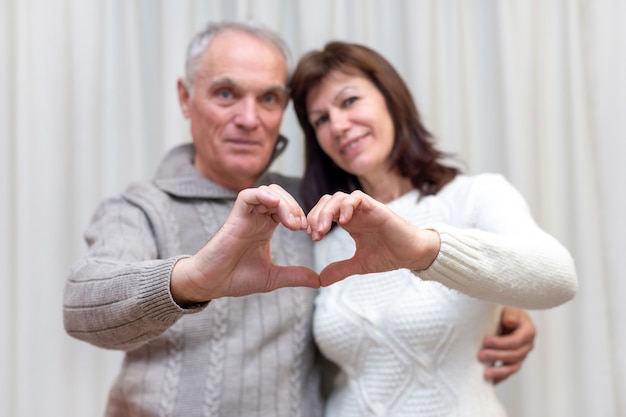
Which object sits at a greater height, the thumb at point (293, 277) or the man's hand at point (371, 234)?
the man's hand at point (371, 234)

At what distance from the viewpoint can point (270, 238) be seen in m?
0.99

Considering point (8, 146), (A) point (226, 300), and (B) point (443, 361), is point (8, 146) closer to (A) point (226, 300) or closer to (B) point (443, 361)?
(A) point (226, 300)

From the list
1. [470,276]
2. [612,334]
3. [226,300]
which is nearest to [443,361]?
[470,276]

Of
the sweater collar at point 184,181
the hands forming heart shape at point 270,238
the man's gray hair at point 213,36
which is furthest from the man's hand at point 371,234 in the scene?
the man's gray hair at point 213,36

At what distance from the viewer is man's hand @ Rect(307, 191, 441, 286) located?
0.89m

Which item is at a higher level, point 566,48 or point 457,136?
point 566,48

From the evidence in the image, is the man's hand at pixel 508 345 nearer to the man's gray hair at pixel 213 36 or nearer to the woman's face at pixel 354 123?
the woman's face at pixel 354 123

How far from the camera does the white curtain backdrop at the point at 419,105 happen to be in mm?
1743

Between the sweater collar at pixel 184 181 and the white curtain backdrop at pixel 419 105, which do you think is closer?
the sweater collar at pixel 184 181

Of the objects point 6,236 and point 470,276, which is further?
point 6,236

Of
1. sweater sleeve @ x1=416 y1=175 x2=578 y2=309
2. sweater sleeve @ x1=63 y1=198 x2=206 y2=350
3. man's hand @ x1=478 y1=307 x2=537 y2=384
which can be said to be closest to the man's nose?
sweater sleeve @ x1=63 y1=198 x2=206 y2=350

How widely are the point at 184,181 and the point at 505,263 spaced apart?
73cm

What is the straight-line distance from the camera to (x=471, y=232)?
108 cm

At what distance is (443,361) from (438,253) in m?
0.37
